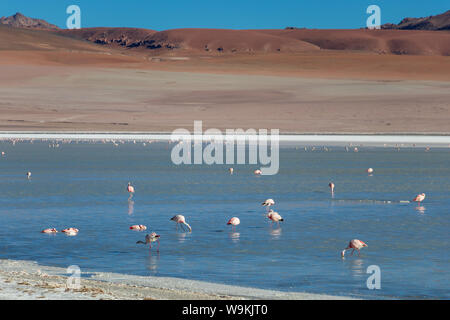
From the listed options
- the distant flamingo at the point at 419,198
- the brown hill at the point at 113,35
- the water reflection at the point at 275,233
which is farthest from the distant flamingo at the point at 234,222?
the brown hill at the point at 113,35

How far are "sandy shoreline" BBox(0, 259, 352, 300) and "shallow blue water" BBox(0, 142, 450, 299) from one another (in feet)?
1.34

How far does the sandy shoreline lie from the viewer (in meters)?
8.64

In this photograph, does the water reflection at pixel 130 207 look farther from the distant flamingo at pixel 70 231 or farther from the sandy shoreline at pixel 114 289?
the sandy shoreline at pixel 114 289

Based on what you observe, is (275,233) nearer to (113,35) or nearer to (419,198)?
(419,198)

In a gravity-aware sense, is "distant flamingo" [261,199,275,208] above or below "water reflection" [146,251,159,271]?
above

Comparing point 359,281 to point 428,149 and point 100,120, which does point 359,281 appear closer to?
point 428,149

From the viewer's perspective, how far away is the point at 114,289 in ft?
Result: 30.3

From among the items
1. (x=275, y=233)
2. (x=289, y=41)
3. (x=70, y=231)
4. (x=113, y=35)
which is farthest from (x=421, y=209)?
(x=113, y=35)

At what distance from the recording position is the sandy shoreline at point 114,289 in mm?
8641

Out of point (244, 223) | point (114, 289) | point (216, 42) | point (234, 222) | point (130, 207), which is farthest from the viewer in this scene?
point (216, 42)

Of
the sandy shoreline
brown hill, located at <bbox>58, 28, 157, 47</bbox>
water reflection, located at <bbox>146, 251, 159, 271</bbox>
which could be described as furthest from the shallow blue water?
brown hill, located at <bbox>58, 28, 157, 47</bbox>

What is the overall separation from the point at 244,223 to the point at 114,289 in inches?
244

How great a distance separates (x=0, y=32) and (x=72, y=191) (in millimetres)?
129287

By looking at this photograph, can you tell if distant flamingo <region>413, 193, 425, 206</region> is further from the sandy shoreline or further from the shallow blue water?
the sandy shoreline
